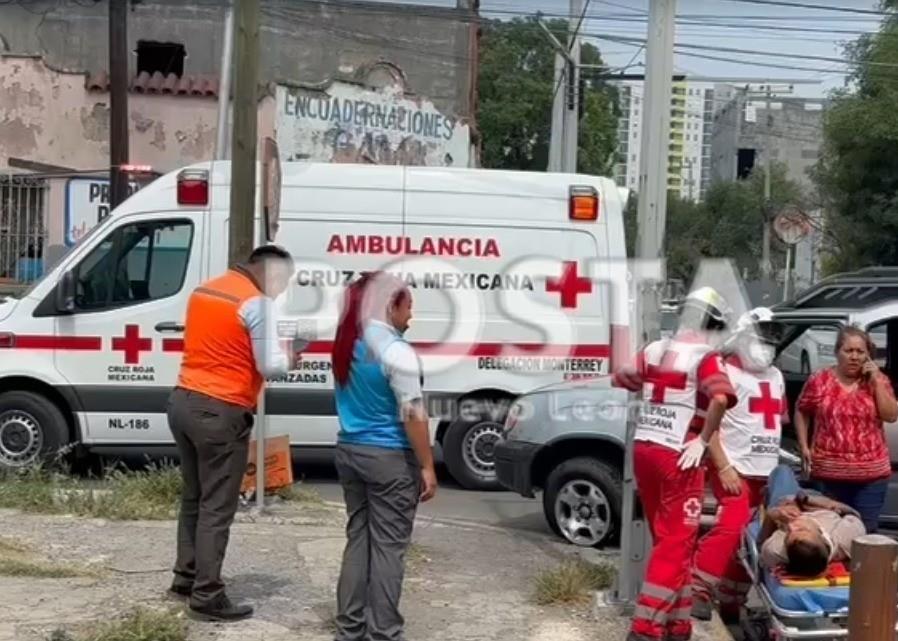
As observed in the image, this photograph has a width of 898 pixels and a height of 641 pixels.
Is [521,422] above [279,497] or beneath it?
above

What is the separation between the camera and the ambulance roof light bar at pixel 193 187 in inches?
389

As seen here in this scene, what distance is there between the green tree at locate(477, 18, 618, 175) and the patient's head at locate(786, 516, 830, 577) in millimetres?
43791

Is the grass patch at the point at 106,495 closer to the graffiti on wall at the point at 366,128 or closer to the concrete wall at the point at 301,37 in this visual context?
the graffiti on wall at the point at 366,128

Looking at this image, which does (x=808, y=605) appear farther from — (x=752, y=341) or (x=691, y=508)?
(x=752, y=341)

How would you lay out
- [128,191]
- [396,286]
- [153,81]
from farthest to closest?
[153,81] < [128,191] < [396,286]

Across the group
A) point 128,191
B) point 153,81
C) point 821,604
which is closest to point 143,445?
point 821,604

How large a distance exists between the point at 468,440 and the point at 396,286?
201 inches

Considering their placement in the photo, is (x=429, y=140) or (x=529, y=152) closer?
(x=429, y=140)

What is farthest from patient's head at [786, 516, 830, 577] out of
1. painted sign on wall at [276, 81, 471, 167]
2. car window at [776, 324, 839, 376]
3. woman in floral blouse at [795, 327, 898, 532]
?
painted sign on wall at [276, 81, 471, 167]

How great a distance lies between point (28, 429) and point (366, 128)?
14.4 m

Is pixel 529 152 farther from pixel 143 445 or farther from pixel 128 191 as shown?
pixel 143 445

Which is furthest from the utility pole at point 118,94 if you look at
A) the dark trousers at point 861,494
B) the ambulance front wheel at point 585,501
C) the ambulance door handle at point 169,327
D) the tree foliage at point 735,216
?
the tree foliage at point 735,216

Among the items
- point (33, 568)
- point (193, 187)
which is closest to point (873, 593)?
point (33, 568)

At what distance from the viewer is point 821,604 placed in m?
5.44
